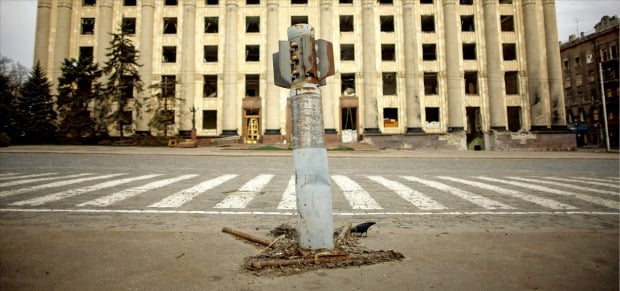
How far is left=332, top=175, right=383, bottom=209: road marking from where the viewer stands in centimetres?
615

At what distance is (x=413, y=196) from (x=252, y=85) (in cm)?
2869

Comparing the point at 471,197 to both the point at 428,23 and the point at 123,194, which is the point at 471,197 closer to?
the point at 123,194

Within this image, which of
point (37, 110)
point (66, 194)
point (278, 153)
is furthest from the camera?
point (37, 110)

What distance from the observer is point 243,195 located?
23.8ft

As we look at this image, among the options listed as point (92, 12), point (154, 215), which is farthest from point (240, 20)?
point (154, 215)

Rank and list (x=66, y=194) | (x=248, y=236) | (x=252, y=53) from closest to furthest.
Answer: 1. (x=248, y=236)
2. (x=66, y=194)
3. (x=252, y=53)

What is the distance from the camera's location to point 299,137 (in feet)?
9.79

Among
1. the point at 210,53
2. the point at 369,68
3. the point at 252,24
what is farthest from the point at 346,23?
the point at 210,53

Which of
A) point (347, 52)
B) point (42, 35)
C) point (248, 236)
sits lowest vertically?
point (248, 236)

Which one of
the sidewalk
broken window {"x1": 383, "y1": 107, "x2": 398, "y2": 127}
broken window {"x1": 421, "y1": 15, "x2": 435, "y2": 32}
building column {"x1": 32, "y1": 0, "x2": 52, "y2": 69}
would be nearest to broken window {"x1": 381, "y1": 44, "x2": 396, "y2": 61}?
broken window {"x1": 421, "y1": 15, "x2": 435, "y2": 32}

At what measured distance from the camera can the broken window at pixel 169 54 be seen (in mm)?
31880

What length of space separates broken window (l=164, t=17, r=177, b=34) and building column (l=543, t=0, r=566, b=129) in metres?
36.6

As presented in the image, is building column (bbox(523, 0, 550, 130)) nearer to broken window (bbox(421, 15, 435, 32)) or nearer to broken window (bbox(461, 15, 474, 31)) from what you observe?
broken window (bbox(461, 15, 474, 31))

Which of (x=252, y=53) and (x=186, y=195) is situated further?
(x=252, y=53)
